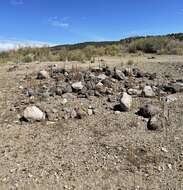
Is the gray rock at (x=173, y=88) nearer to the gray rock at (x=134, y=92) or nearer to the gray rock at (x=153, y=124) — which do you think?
the gray rock at (x=134, y=92)

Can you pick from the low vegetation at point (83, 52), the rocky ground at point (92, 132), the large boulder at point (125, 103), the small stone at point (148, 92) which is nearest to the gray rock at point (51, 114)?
the rocky ground at point (92, 132)

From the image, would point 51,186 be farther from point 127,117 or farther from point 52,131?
point 127,117

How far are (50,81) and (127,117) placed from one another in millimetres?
3208

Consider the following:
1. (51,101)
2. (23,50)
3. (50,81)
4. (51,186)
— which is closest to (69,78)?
(50,81)

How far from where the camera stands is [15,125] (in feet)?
22.7

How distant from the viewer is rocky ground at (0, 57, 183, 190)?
5.21 metres

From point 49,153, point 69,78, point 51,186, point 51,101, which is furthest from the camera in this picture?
point 69,78

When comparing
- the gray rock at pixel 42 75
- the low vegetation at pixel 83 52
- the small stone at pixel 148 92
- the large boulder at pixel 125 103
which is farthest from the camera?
the low vegetation at pixel 83 52

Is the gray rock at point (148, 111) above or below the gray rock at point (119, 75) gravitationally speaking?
below

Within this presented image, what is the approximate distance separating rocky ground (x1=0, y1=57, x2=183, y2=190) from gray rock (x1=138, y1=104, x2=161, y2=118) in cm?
2

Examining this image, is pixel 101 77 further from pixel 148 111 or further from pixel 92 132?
pixel 92 132

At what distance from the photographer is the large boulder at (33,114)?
7.02 meters

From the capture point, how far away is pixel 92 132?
6.57 m

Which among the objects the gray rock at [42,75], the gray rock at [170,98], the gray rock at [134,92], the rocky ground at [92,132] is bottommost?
the rocky ground at [92,132]
